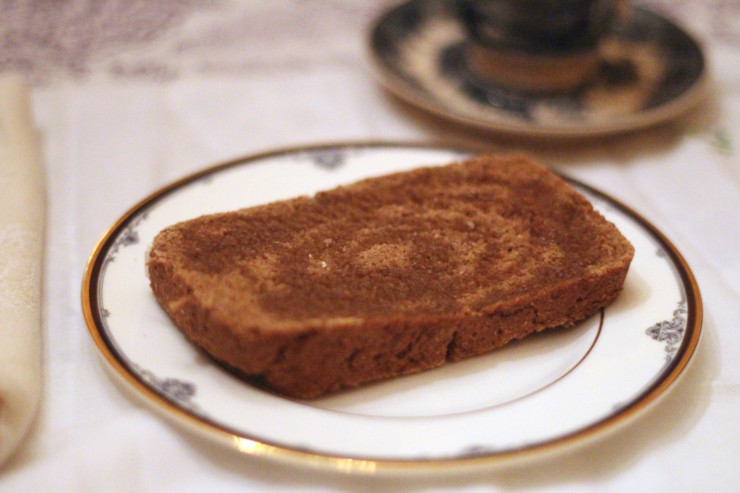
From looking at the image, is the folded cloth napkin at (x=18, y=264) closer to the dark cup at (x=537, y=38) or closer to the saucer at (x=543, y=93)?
the saucer at (x=543, y=93)

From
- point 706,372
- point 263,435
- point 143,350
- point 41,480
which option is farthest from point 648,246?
point 41,480

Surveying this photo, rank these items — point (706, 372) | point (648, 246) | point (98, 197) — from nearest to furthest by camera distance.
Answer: point (706, 372)
point (648, 246)
point (98, 197)

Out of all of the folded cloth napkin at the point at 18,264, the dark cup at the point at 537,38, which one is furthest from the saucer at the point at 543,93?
the folded cloth napkin at the point at 18,264

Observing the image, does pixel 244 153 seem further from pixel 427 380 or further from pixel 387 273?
pixel 427 380

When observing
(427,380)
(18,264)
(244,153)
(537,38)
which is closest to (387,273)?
(427,380)

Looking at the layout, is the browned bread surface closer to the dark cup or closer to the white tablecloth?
the white tablecloth

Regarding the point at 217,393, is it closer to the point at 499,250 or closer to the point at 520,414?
the point at 520,414

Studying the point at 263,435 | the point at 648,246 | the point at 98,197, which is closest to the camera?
the point at 263,435

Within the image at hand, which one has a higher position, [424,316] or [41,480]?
[424,316]
